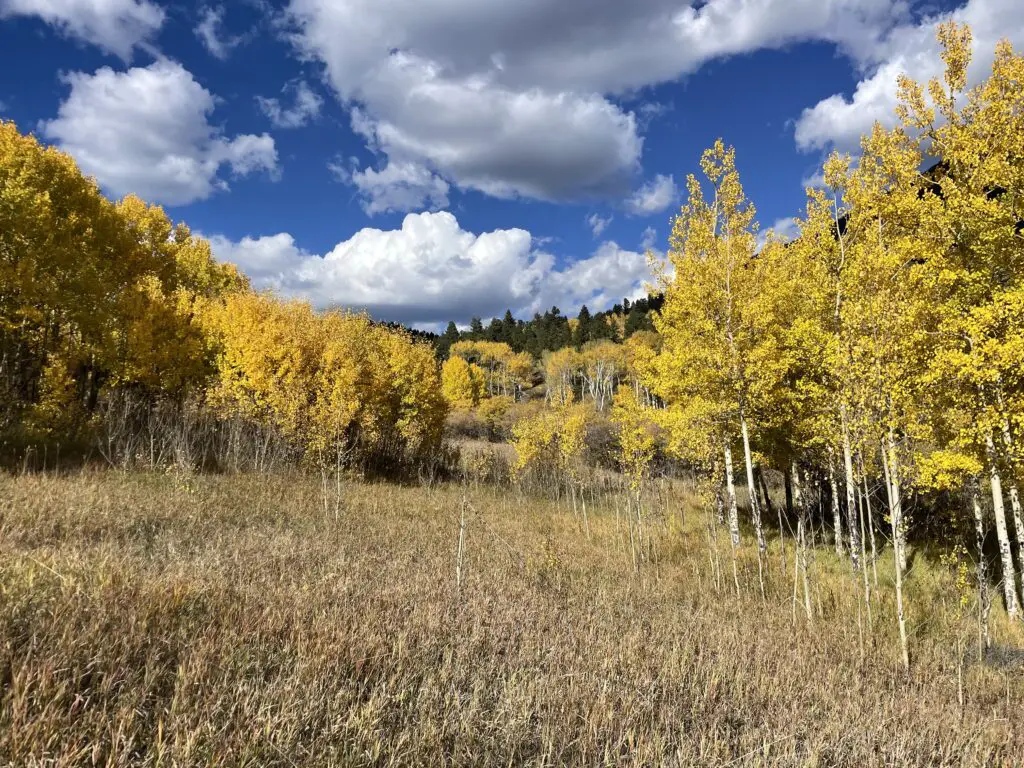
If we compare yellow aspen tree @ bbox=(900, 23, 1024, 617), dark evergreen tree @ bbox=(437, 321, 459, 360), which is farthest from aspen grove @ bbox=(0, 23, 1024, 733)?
dark evergreen tree @ bbox=(437, 321, 459, 360)

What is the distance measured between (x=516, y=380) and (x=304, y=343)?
75280 millimetres

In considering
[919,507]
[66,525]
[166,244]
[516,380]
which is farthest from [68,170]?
[516,380]

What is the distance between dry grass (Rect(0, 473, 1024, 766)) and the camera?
2.91 metres

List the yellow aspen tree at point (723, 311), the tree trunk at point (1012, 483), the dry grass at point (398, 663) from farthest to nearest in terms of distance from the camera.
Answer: the yellow aspen tree at point (723, 311)
the tree trunk at point (1012, 483)
the dry grass at point (398, 663)

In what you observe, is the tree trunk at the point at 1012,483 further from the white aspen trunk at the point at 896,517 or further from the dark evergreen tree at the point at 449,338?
the dark evergreen tree at the point at 449,338

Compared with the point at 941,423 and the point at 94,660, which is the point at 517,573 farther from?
the point at 941,423

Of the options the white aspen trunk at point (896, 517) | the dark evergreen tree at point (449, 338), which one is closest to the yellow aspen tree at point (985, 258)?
the white aspen trunk at point (896, 517)

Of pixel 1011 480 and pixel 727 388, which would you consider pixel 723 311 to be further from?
pixel 1011 480

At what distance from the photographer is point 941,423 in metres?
11.0

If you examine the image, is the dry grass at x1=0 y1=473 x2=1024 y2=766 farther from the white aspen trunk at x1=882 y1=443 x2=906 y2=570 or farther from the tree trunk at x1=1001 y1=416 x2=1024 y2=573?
the tree trunk at x1=1001 y1=416 x2=1024 y2=573

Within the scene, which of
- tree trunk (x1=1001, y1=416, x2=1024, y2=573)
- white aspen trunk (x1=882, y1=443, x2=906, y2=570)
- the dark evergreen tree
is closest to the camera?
white aspen trunk (x1=882, y1=443, x2=906, y2=570)

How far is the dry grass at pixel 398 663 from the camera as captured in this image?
291cm

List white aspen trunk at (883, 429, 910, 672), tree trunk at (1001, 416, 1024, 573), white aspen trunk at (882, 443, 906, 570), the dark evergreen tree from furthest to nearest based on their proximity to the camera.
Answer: the dark evergreen tree → tree trunk at (1001, 416, 1024, 573) → white aspen trunk at (882, 443, 906, 570) → white aspen trunk at (883, 429, 910, 672)

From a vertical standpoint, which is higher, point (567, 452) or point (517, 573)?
point (567, 452)
